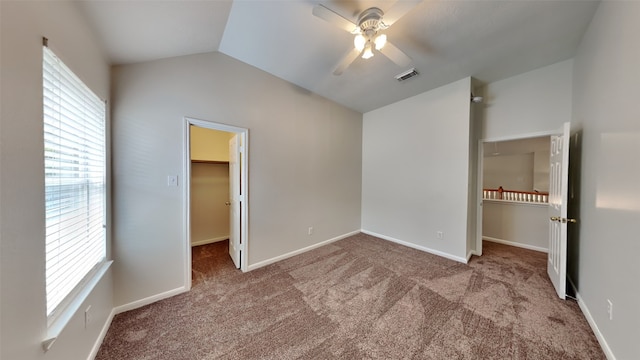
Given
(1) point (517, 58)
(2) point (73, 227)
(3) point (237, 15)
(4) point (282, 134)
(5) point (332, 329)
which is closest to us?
(2) point (73, 227)

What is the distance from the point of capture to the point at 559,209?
226 cm

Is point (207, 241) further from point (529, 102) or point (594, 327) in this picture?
point (529, 102)

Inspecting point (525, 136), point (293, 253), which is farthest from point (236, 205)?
point (525, 136)

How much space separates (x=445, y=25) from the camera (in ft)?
6.47

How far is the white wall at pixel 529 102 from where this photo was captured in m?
2.66

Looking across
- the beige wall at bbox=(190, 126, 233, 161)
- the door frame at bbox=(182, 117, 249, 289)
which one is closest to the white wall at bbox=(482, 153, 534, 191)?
the door frame at bbox=(182, 117, 249, 289)

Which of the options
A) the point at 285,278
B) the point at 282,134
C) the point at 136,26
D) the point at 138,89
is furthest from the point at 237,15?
the point at 285,278

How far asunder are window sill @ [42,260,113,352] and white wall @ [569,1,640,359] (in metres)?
3.29

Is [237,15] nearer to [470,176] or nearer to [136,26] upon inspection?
[136,26]

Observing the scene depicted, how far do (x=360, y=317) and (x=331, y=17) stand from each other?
2.65 meters

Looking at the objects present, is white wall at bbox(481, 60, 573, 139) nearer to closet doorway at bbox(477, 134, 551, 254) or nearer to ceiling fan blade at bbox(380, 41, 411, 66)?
closet doorway at bbox(477, 134, 551, 254)

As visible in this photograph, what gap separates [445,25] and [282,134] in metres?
2.30

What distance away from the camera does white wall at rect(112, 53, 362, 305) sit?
1962 millimetres

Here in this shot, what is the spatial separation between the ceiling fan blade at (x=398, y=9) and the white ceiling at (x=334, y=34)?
234 millimetres
